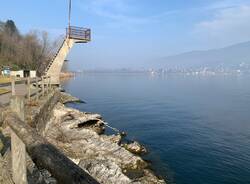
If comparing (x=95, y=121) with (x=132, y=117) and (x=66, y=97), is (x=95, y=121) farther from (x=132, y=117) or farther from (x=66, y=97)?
(x=66, y=97)

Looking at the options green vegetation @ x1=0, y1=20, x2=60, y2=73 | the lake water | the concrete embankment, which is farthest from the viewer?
green vegetation @ x1=0, y1=20, x2=60, y2=73

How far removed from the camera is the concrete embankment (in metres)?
14.7

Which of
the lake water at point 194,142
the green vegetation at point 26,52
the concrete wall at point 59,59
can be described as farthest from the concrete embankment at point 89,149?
the green vegetation at point 26,52

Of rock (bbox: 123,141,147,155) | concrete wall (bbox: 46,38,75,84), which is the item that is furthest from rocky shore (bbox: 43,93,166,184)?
concrete wall (bbox: 46,38,75,84)

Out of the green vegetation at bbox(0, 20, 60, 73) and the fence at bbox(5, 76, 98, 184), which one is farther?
the green vegetation at bbox(0, 20, 60, 73)

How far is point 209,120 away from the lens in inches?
1617

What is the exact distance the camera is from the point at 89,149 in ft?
64.3

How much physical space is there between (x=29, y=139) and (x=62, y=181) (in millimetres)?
1571

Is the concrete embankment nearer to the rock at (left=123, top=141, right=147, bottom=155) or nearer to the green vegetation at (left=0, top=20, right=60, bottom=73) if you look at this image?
the rock at (left=123, top=141, right=147, bottom=155)

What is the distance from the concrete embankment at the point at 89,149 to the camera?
14.7 meters

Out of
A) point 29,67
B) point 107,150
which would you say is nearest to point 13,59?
point 29,67

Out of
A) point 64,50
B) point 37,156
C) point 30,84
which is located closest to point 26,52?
point 64,50

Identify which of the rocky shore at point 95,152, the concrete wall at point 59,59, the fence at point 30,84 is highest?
the concrete wall at point 59,59

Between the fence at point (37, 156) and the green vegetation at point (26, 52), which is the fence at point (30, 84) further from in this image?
the green vegetation at point (26, 52)
